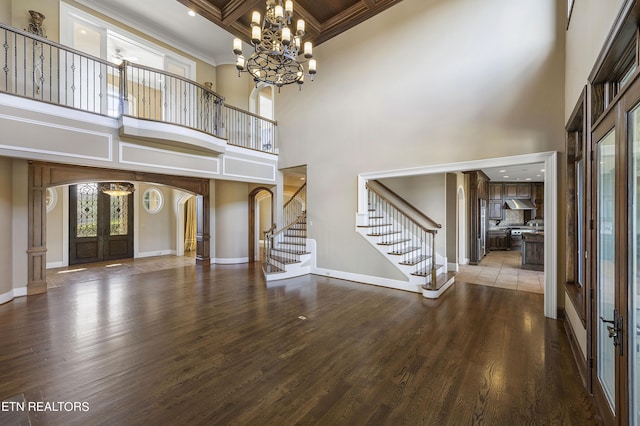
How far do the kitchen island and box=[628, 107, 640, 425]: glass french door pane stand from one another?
21.0 feet

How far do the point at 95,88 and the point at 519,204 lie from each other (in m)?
14.0

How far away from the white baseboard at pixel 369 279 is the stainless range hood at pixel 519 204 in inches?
298

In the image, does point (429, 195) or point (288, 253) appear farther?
point (288, 253)

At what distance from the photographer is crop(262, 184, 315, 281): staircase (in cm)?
629

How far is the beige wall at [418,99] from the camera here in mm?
4023

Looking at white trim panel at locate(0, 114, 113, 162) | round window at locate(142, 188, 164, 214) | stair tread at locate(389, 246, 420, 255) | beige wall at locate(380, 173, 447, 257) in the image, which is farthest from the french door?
round window at locate(142, 188, 164, 214)

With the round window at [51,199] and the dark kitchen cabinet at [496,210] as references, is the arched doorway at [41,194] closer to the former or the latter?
the round window at [51,199]

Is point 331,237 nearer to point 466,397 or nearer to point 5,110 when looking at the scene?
point 466,397

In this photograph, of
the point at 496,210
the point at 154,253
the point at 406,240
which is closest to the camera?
the point at 406,240

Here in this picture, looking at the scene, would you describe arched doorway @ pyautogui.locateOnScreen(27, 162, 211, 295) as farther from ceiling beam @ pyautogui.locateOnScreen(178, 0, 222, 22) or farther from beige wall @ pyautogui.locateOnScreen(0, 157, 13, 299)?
ceiling beam @ pyautogui.locateOnScreen(178, 0, 222, 22)

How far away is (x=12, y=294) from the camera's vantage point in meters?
4.79

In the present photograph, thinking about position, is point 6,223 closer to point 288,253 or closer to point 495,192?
point 288,253

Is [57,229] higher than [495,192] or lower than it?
lower

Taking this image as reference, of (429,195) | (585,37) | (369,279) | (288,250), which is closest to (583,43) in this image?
(585,37)
